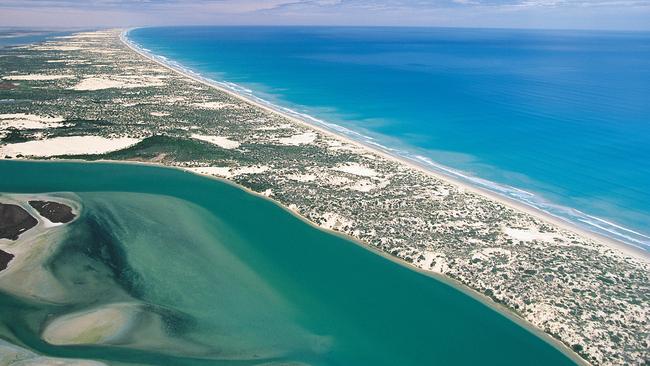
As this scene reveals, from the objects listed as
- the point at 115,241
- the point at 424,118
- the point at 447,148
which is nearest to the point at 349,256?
the point at 115,241

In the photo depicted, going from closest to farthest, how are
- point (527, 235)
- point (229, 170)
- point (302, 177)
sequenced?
1. point (527, 235)
2. point (302, 177)
3. point (229, 170)

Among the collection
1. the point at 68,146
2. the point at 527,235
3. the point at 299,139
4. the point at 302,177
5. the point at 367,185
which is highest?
the point at 527,235

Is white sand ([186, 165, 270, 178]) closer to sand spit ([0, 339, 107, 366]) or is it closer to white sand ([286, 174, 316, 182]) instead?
white sand ([286, 174, 316, 182])

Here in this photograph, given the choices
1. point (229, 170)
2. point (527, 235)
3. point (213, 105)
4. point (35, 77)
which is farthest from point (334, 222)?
point (35, 77)

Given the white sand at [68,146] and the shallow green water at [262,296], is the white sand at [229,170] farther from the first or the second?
the white sand at [68,146]

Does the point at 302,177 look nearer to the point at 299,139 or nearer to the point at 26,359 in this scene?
the point at 299,139

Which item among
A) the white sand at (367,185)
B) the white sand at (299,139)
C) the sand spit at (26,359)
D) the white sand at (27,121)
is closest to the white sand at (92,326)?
the sand spit at (26,359)
